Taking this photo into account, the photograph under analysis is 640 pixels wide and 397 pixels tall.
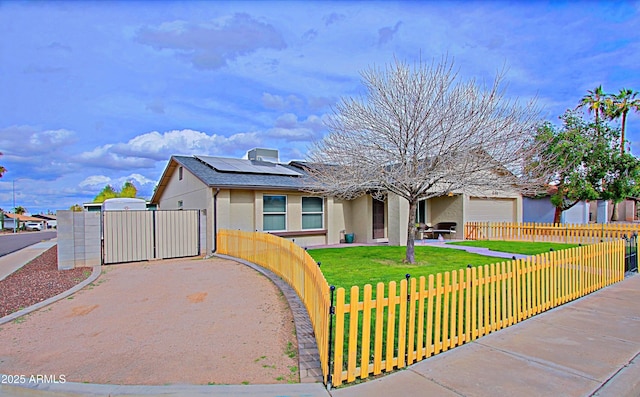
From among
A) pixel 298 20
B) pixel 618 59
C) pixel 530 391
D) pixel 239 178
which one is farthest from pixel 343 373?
pixel 618 59

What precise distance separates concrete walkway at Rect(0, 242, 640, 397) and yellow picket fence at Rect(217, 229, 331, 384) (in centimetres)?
76

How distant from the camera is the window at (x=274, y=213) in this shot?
1585cm

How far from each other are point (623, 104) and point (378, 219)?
24864 mm

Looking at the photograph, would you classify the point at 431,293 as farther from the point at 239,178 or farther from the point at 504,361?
the point at 239,178

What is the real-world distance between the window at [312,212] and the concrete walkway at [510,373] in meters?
12.2

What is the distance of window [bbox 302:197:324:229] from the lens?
16969mm

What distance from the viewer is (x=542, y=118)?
10125 millimetres

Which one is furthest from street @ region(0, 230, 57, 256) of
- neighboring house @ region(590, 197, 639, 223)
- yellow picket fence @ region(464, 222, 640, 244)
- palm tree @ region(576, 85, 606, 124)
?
neighboring house @ region(590, 197, 639, 223)

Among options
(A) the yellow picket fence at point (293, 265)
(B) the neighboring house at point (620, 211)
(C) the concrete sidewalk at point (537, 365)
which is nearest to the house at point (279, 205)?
(A) the yellow picket fence at point (293, 265)

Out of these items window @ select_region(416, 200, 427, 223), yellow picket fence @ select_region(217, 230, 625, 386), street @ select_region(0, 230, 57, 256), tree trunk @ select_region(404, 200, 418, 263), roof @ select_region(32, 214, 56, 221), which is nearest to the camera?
yellow picket fence @ select_region(217, 230, 625, 386)

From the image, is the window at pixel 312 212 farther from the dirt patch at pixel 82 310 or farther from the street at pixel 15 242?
the street at pixel 15 242

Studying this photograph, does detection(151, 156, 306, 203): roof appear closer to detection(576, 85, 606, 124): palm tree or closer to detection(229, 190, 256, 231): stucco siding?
detection(229, 190, 256, 231): stucco siding

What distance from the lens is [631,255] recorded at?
10.1 meters

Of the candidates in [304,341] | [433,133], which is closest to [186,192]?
[433,133]
